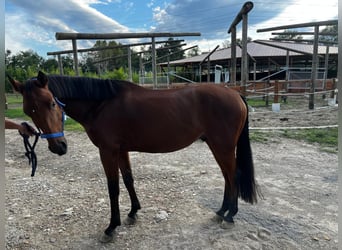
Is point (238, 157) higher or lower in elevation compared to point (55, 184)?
higher

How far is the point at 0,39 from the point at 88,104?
1542 mm

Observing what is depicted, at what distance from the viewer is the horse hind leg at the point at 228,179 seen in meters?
2.36

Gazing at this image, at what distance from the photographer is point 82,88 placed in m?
2.27

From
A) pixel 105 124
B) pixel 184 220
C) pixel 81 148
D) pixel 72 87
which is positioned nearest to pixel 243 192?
pixel 184 220

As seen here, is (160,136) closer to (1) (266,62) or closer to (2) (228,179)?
(2) (228,179)

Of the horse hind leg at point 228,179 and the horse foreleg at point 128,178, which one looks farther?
the horse foreleg at point 128,178

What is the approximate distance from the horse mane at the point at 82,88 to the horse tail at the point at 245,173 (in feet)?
4.74

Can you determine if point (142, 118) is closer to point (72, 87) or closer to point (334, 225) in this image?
point (72, 87)

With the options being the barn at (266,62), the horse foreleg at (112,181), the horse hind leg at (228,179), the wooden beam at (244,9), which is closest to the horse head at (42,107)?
the horse foreleg at (112,181)

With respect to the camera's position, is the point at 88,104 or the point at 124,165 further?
the point at 124,165

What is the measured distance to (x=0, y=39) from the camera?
77 cm

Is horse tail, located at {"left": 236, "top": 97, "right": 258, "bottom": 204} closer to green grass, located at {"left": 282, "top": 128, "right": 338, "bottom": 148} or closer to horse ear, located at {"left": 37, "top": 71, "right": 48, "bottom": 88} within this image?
horse ear, located at {"left": 37, "top": 71, "right": 48, "bottom": 88}

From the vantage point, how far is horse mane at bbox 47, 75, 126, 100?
2154 millimetres

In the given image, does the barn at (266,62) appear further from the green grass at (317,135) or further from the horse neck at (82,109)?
the horse neck at (82,109)
